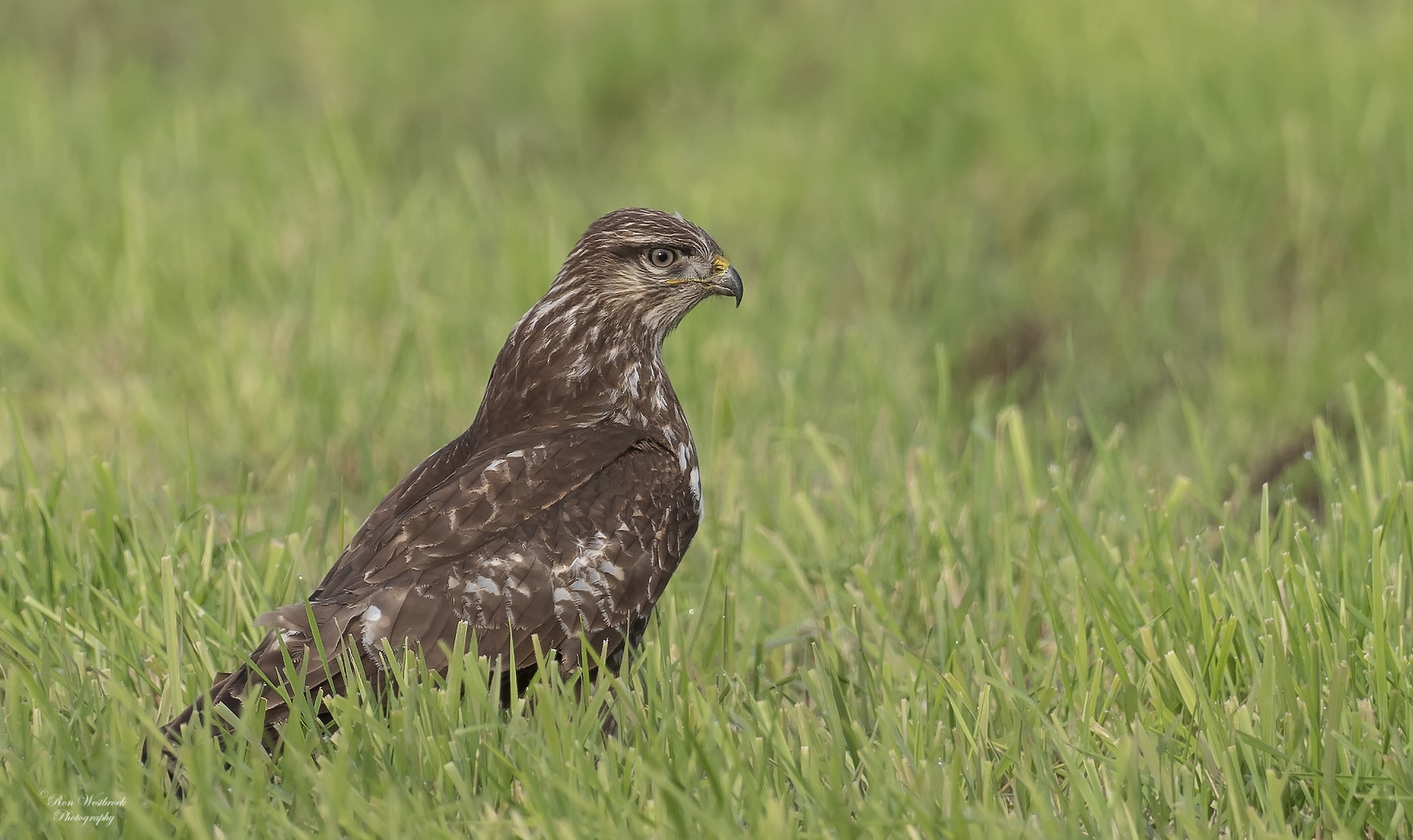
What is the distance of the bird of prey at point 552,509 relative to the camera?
12.5 feet

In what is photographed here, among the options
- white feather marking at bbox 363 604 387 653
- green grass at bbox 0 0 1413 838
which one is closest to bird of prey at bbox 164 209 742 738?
white feather marking at bbox 363 604 387 653

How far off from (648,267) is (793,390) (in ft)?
5.23

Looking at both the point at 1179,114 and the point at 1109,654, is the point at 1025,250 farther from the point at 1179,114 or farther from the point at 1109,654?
the point at 1109,654

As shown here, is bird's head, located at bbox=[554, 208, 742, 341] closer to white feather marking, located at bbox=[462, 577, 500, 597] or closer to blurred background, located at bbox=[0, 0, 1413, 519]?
white feather marking, located at bbox=[462, 577, 500, 597]

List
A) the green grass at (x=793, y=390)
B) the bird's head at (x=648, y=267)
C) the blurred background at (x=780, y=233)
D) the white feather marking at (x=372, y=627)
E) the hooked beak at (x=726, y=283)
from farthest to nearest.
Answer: the blurred background at (x=780, y=233), the hooked beak at (x=726, y=283), the bird's head at (x=648, y=267), the white feather marking at (x=372, y=627), the green grass at (x=793, y=390)

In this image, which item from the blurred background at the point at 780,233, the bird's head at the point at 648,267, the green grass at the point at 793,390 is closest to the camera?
the green grass at the point at 793,390

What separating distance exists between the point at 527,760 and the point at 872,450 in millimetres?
3160

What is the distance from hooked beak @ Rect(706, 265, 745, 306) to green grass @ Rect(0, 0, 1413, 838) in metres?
0.78

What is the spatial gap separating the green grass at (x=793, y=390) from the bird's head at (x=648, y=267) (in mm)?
762

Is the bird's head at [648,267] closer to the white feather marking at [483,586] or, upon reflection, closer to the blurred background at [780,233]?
the white feather marking at [483,586]

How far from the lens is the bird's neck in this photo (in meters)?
4.50

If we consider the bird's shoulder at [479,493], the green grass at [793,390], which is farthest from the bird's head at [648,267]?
the green grass at [793,390]

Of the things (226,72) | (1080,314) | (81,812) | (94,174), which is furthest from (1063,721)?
(226,72)

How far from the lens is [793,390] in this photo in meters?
6.14
